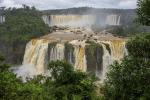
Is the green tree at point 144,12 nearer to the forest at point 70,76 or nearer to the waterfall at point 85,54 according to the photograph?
the forest at point 70,76

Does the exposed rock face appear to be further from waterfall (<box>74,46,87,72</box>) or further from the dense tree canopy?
the dense tree canopy

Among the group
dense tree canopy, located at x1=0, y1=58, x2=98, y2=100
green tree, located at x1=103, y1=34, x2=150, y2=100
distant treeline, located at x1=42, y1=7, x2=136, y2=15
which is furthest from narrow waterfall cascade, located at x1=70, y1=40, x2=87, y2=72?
green tree, located at x1=103, y1=34, x2=150, y2=100

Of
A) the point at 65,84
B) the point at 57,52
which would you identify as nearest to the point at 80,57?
the point at 57,52

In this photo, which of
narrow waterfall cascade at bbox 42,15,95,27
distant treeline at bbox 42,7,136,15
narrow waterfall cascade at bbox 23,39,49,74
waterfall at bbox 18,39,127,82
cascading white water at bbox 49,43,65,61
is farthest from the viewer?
distant treeline at bbox 42,7,136,15

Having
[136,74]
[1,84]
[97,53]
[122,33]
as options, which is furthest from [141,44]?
[122,33]

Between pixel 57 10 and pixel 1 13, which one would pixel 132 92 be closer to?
pixel 1 13

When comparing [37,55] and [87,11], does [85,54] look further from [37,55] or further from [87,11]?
[87,11]
